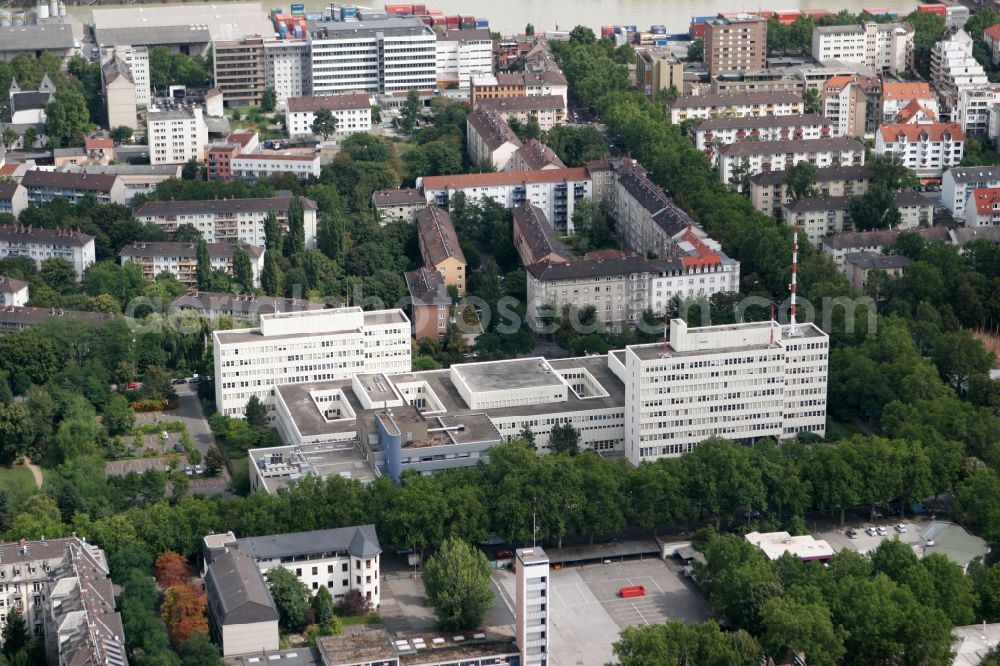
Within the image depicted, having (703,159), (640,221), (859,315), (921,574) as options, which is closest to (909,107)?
(703,159)

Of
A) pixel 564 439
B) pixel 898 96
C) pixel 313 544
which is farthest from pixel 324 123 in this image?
pixel 313 544

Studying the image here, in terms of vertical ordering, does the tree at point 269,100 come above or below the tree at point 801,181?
above

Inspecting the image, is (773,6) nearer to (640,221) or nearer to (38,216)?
(640,221)

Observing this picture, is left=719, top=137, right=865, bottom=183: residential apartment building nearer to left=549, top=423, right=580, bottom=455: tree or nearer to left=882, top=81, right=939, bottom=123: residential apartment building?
left=882, top=81, right=939, bottom=123: residential apartment building

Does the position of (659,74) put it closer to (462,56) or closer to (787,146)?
(462,56)

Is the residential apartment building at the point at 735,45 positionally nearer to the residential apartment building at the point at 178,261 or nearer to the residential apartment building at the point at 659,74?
the residential apartment building at the point at 659,74

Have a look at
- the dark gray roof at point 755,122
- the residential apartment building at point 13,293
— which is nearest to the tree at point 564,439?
the residential apartment building at point 13,293
